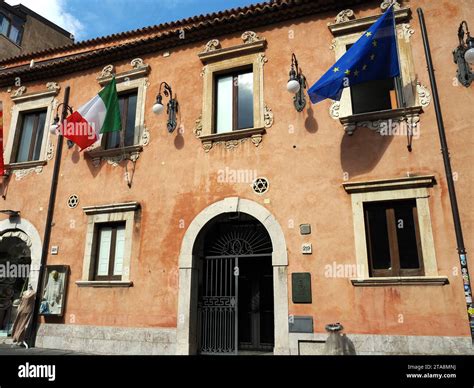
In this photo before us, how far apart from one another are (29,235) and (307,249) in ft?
25.1

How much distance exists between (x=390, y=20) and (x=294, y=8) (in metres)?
2.43

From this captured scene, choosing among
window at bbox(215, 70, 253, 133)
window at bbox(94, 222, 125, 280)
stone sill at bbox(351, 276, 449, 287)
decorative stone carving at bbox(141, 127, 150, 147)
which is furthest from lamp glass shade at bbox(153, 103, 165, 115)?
stone sill at bbox(351, 276, 449, 287)

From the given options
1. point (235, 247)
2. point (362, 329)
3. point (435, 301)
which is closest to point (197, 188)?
point (235, 247)

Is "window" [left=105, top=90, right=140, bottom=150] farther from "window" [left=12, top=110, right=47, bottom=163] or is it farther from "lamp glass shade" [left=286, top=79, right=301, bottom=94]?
"lamp glass shade" [left=286, top=79, right=301, bottom=94]

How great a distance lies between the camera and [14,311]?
1088 centimetres

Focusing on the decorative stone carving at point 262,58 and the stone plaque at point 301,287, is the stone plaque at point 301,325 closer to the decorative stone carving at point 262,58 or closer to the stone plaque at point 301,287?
the stone plaque at point 301,287

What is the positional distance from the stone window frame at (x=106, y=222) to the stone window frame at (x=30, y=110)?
248 centimetres

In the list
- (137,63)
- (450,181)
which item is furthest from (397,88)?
(137,63)

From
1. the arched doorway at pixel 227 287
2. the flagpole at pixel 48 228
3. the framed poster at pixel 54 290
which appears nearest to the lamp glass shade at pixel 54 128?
the flagpole at pixel 48 228

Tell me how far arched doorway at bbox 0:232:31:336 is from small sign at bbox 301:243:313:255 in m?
7.90

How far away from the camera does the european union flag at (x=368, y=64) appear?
7.55 meters

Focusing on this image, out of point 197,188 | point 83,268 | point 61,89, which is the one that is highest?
point 61,89
